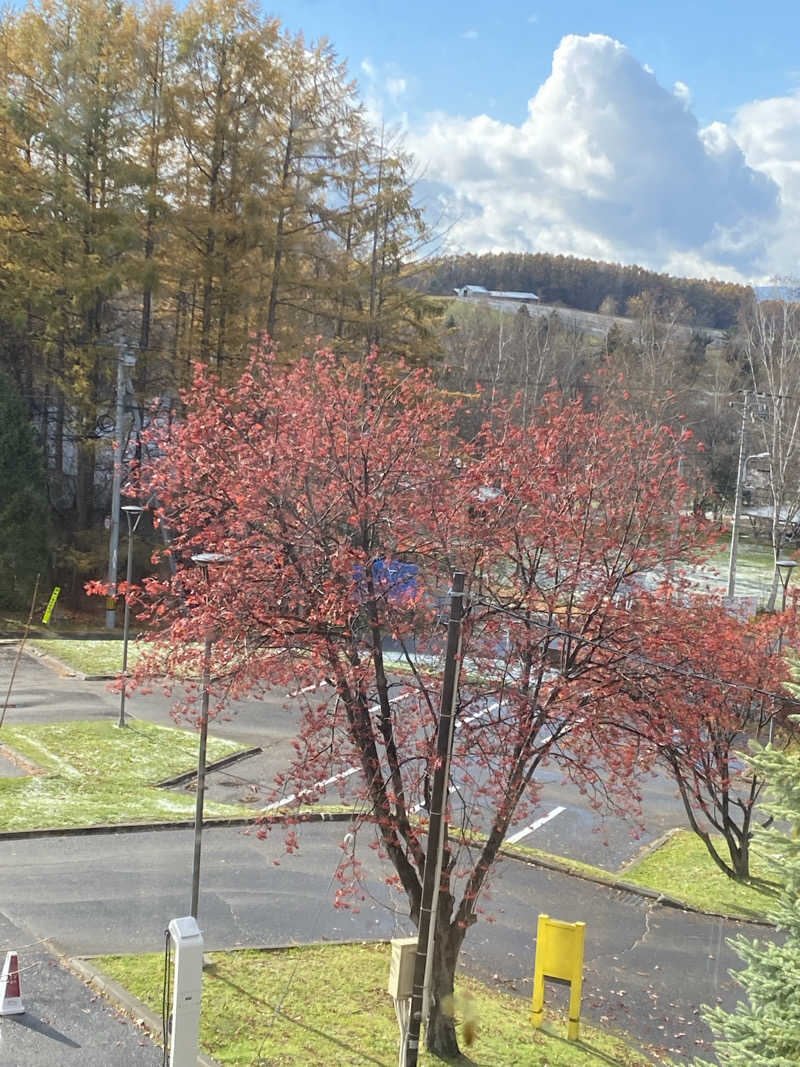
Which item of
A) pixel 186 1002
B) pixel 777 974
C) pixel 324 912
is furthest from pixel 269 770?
pixel 777 974

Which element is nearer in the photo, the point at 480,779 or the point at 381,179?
the point at 480,779

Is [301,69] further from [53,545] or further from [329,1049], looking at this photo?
[329,1049]

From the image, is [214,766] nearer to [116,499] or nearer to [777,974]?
[116,499]

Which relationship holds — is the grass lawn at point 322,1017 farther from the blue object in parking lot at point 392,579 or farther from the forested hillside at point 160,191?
A: the forested hillside at point 160,191

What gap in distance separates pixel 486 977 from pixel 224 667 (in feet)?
16.9

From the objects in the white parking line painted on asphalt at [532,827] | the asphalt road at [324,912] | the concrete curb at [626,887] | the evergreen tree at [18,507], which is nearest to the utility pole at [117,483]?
the evergreen tree at [18,507]

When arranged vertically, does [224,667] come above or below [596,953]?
above

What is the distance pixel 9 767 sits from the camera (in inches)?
633

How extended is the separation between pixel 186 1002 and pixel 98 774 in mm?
9761

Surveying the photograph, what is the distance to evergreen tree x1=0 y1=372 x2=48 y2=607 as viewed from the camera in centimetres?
2783

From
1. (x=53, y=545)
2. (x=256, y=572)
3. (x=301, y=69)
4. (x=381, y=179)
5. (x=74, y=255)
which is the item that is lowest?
(x=53, y=545)

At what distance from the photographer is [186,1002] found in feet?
23.4

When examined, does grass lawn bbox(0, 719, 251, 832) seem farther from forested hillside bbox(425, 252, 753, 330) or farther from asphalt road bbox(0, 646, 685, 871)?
forested hillside bbox(425, 252, 753, 330)

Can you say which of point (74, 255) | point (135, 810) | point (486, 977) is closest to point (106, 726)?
point (135, 810)
